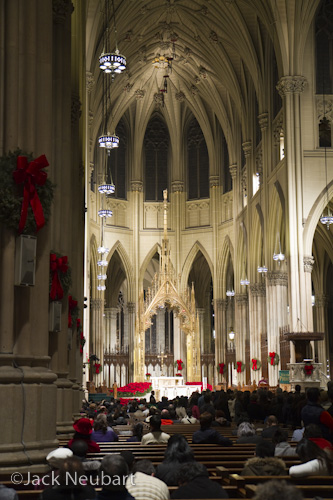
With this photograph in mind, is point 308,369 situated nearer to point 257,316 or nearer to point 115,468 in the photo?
point 257,316

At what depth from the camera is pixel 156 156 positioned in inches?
1821

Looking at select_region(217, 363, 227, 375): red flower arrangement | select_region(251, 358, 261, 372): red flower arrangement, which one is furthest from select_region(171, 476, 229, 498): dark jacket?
select_region(217, 363, 227, 375): red flower arrangement

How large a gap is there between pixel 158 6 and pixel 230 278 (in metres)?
17.6

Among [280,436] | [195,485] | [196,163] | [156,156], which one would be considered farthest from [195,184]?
[195,485]

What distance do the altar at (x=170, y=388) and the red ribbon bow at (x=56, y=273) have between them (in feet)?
82.4

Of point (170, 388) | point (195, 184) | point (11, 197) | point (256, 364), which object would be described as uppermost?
point (195, 184)

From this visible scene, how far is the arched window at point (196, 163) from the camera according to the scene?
45.4m

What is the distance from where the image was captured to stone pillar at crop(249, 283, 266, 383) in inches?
1417

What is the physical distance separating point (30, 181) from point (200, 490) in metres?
3.92

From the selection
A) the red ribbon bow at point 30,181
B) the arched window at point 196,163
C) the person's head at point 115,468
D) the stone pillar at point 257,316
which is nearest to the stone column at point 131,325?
the arched window at point 196,163

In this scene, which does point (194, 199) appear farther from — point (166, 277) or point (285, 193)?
point (285, 193)

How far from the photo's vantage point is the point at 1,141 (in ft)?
24.8

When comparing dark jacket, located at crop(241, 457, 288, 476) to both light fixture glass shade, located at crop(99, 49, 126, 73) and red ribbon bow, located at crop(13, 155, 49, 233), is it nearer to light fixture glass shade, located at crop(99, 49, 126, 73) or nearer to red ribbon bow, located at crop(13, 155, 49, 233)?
red ribbon bow, located at crop(13, 155, 49, 233)

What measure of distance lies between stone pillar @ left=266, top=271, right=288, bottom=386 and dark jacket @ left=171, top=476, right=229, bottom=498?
27.4 metres
